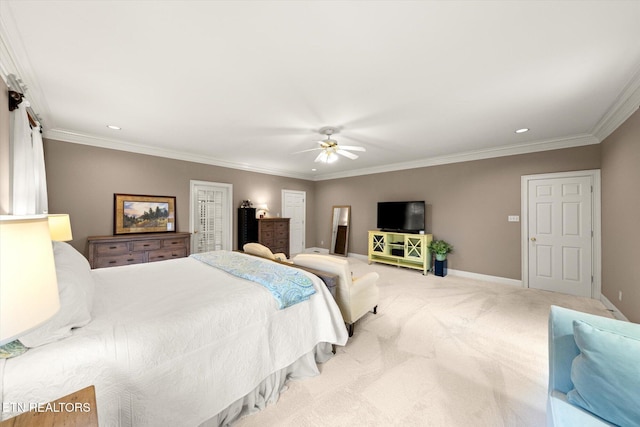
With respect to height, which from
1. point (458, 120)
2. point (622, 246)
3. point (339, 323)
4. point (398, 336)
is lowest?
point (398, 336)

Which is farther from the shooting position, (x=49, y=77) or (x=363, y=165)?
(x=363, y=165)

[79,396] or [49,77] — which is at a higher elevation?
[49,77]

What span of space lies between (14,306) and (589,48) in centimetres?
338

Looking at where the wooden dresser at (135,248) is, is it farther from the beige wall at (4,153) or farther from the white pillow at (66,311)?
the white pillow at (66,311)

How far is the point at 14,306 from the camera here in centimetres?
58

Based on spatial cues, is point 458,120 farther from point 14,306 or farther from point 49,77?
point 49,77

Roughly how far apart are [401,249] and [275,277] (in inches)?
165

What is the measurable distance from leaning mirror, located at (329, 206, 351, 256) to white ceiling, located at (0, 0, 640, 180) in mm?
3496

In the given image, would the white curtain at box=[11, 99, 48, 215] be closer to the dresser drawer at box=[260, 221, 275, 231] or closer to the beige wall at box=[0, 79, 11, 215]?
the beige wall at box=[0, 79, 11, 215]

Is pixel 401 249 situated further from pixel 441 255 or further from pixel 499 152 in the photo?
pixel 499 152

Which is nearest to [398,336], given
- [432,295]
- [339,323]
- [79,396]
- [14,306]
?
[339,323]

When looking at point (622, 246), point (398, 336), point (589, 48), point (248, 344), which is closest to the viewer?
point (248, 344)

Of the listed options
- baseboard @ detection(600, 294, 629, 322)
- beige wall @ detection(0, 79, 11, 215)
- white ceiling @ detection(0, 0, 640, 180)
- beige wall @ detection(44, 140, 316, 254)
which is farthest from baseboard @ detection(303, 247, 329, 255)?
beige wall @ detection(0, 79, 11, 215)

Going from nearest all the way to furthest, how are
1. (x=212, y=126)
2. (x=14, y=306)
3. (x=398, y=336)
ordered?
(x=14, y=306)
(x=398, y=336)
(x=212, y=126)
